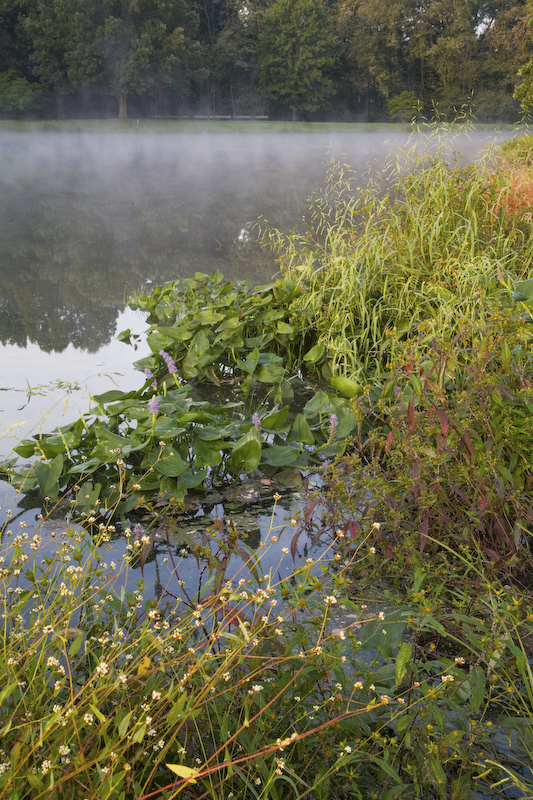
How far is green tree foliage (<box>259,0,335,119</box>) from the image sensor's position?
36.3m

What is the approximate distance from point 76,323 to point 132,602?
306 centimetres

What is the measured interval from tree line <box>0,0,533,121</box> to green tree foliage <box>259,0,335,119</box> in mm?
84

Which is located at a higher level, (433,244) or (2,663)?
(433,244)

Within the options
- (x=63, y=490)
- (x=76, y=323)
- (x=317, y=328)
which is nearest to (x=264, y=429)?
(x=63, y=490)

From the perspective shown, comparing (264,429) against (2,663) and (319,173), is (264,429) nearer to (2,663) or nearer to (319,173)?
(2,663)

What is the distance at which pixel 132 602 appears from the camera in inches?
54.5

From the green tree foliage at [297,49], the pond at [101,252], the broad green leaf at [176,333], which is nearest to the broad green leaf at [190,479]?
the pond at [101,252]

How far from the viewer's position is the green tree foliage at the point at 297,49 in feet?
119

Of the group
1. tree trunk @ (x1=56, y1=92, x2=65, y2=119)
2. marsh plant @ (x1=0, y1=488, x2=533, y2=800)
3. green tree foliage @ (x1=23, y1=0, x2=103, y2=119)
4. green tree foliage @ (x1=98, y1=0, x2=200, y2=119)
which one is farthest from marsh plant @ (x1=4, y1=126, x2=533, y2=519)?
tree trunk @ (x1=56, y1=92, x2=65, y2=119)

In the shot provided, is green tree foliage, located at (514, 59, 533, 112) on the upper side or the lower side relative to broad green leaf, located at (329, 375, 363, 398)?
upper

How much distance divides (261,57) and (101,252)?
36.9m

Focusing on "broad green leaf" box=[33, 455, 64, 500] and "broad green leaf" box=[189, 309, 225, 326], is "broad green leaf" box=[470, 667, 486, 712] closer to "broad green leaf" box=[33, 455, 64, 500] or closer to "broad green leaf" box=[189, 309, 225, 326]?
"broad green leaf" box=[33, 455, 64, 500]

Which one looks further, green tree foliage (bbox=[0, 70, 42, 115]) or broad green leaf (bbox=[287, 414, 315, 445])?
green tree foliage (bbox=[0, 70, 42, 115])

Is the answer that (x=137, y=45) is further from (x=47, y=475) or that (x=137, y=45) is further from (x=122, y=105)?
(x=47, y=475)
